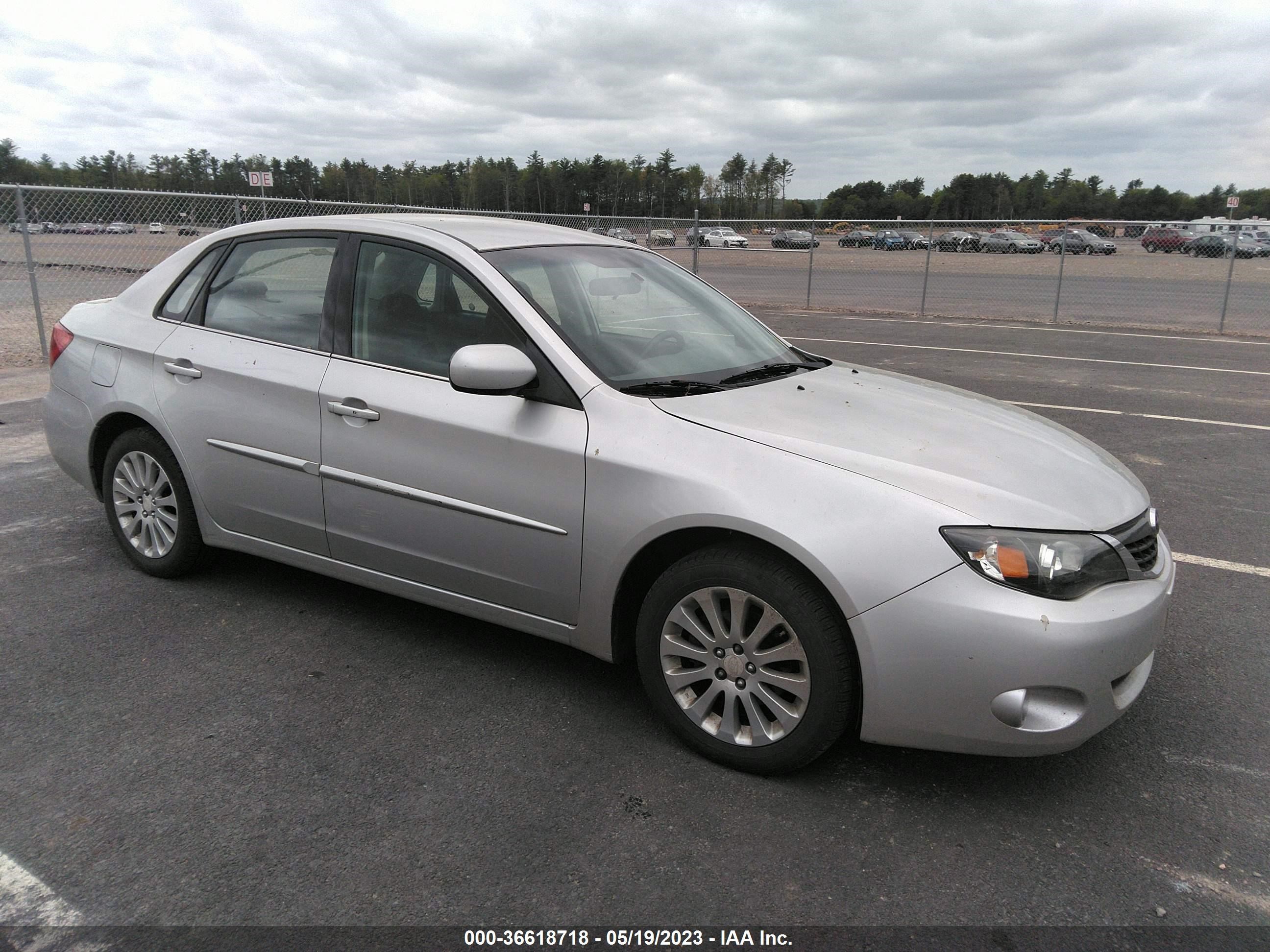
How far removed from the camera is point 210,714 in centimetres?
313

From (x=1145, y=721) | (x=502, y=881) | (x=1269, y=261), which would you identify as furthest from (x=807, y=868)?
(x=1269, y=261)

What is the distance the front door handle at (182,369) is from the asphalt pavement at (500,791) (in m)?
0.99

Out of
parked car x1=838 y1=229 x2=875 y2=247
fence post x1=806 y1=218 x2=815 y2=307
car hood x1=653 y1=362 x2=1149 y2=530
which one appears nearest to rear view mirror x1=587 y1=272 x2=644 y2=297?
car hood x1=653 y1=362 x2=1149 y2=530

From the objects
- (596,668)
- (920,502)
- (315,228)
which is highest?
(315,228)

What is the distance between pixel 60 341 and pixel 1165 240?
26097 mm

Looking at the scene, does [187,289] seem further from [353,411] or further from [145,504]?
[353,411]

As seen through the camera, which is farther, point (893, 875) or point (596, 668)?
point (596, 668)

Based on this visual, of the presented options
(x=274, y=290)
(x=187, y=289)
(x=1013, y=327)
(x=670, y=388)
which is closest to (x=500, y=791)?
(x=670, y=388)

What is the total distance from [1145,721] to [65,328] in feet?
16.3

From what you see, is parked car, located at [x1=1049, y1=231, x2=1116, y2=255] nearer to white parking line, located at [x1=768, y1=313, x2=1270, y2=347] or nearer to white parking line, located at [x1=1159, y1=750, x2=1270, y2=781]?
white parking line, located at [x1=768, y1=313, x2=1270, y2=347]

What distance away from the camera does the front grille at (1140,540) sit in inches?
107

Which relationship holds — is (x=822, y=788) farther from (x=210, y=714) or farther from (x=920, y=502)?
(x=210, y=714)

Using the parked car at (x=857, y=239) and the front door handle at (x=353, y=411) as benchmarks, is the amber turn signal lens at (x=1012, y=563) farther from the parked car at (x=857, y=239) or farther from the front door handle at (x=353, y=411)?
the parked car at (x=857, y=239)

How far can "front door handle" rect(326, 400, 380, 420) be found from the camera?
3365mm
